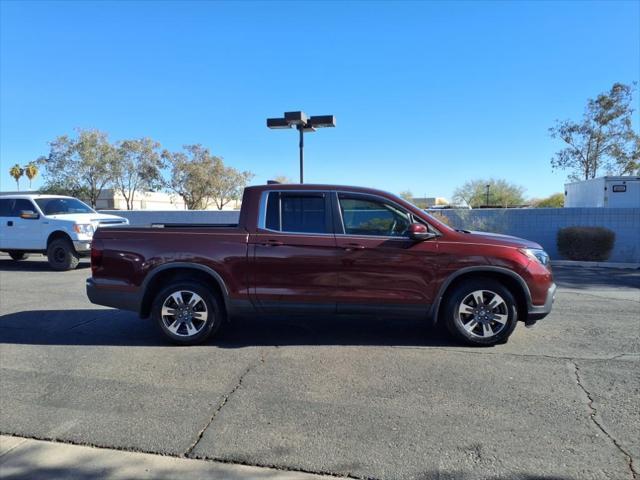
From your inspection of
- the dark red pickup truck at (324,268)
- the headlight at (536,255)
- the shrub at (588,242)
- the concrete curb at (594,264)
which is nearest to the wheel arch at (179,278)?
the dark red pickup truck at (324,268)

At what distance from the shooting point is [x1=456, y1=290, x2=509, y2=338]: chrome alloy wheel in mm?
5145

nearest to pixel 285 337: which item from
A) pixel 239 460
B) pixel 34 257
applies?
pixel 239 460

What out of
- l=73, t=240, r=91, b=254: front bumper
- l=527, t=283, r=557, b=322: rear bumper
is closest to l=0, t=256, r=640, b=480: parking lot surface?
l=527, t=283, r=557, b=322: rear bumper

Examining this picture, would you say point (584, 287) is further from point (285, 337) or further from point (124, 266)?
point (124, 266)

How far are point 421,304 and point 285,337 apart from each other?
1706 mm

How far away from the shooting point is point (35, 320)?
21.6 ft

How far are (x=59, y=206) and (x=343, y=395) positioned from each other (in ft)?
36.9

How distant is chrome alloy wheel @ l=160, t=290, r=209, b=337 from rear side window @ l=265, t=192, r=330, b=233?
1208 mm

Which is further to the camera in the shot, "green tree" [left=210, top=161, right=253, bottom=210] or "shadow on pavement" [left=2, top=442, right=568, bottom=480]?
"green tree" [left=210, top=161, right=253, bottom=210]

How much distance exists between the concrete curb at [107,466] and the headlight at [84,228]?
9.30 metres

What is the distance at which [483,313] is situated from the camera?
518 centimetres

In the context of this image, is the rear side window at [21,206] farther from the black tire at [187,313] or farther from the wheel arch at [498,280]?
the wheel arch at [498,280]

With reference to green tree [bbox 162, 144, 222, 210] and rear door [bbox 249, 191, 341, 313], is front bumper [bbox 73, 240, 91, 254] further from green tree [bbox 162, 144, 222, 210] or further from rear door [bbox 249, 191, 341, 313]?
green tree [bbox 162, 144, 222, 210]

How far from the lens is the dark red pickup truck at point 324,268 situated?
5.12m
